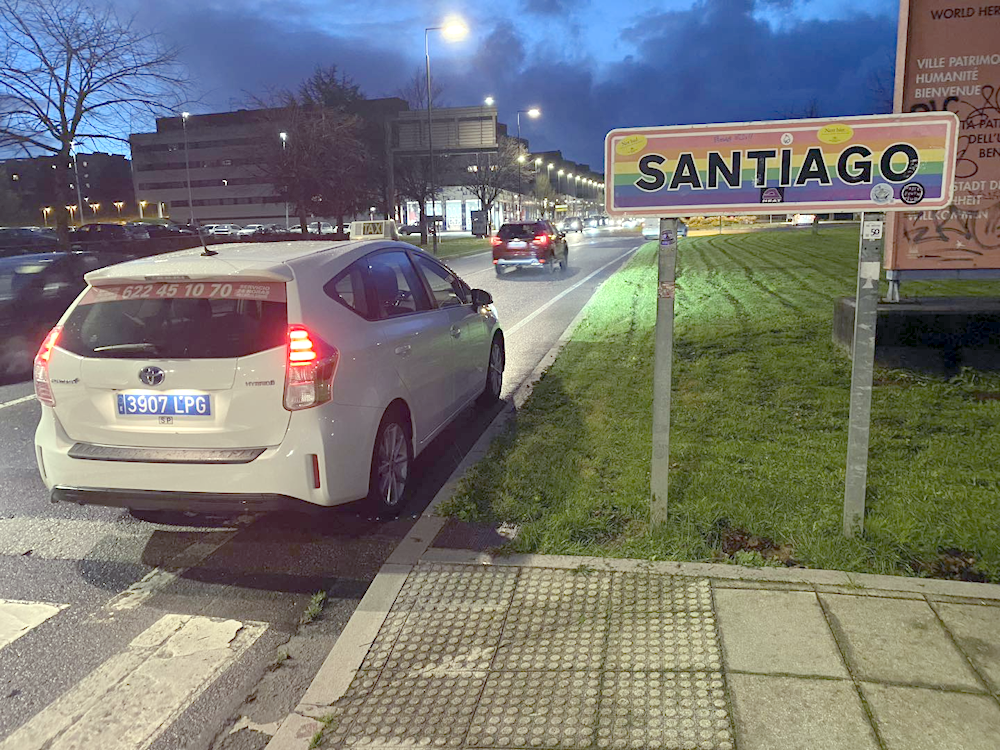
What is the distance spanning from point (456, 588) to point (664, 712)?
51.5 inches

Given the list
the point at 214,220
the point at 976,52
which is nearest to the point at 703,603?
the point at 976,52

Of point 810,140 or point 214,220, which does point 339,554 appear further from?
point 214,220

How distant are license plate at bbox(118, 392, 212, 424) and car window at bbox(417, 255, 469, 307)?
2.26 m

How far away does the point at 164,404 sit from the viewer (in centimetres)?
409

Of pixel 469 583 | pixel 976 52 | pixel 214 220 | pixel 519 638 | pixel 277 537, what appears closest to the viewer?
pixel 519 638

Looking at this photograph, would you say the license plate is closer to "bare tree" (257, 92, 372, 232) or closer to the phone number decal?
the phone number decal

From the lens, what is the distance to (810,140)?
392cm

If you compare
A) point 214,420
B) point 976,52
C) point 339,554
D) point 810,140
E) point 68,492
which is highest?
point 976,52

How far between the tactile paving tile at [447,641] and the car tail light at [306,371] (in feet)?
3.95

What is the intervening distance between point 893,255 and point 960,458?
299 cm

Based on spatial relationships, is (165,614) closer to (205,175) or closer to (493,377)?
(493,377)

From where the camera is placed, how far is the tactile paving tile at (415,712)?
274 centimetres

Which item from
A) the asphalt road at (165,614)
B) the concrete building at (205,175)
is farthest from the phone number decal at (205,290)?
the concrete building at (205,175)

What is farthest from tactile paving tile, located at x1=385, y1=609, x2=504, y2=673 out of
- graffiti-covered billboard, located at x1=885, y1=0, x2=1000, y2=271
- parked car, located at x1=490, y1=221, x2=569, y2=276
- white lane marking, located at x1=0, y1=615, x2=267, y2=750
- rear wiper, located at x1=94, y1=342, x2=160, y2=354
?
parked car, located at x1=490, y1=221, x2=569, y2=276
